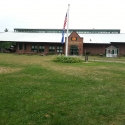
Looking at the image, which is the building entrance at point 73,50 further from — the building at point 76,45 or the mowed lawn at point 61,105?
the mowed lawn at point 61,105

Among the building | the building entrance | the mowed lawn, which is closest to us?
the mowed lawn

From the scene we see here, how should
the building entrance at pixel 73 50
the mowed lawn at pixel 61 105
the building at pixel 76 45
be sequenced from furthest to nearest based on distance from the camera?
1. the building entrance at pixel 73 50
2. the building at pixel 76 45
3. the mowed lawn at pixel 61 105

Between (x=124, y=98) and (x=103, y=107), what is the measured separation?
1388mm

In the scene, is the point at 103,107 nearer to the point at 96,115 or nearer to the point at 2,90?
the point at 96,115

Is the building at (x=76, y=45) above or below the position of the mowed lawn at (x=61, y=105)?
above

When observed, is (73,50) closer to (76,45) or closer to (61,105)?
(76,45)

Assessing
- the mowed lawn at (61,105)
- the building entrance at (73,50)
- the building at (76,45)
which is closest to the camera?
the mowed lawn at (61,105)

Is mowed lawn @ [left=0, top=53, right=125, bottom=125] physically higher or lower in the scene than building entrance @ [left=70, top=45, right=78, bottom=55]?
lower

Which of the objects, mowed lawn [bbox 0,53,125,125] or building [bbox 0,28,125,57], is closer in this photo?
mowed lawn [bbox 0,53,125,125]

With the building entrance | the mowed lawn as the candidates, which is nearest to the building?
the building entrance

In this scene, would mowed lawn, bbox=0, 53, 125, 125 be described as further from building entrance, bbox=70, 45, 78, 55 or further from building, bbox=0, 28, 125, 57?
building entrance, bbox=70, 45, 78, 55

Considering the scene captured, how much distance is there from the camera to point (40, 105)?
19.3ft

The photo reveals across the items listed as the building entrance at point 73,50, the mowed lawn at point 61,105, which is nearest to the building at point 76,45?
the building entrance at point 73,50

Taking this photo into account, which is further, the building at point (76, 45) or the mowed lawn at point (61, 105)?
the building at point (76, 45)
